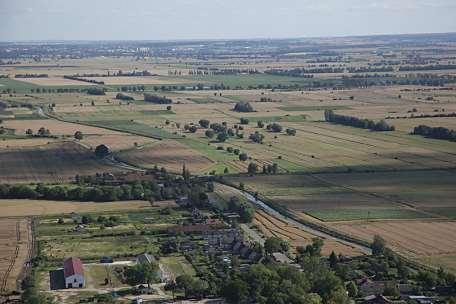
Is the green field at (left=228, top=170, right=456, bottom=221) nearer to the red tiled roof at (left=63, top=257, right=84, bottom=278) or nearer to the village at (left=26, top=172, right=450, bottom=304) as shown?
the village at (left=26, top=172, right=450, bottom=304)

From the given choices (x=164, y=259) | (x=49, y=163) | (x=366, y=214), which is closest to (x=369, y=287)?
(x=164, y=259)

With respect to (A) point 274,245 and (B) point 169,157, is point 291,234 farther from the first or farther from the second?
(B) point 169,157

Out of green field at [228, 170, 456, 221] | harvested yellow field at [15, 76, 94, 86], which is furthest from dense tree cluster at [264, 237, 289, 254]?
harvested yellow field at [15, 76, 94, 86]

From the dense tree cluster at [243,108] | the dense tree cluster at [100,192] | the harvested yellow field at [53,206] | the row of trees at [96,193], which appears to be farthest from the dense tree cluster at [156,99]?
the harvested yellow field at [53,206]

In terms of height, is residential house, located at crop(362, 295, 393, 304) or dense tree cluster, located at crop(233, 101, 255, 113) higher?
residential house, located at crop(362, 295, 393, 304)

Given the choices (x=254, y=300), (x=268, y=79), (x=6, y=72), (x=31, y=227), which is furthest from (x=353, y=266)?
(x=6, y=72)

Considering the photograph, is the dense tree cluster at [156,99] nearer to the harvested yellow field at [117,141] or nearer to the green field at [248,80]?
the green field at [248,80]
